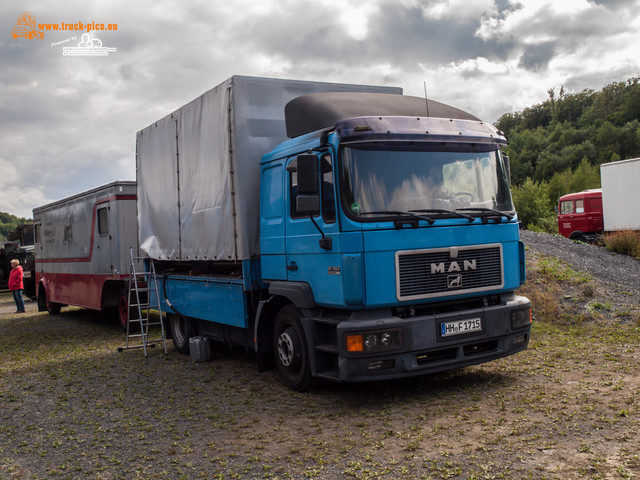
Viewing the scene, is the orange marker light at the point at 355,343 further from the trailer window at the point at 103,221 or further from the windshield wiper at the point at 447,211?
the trailer window at the point at 103,221

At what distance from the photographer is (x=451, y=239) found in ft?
20.1

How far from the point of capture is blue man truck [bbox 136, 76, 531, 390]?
231 inches

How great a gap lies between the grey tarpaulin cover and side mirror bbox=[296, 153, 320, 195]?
171 cm

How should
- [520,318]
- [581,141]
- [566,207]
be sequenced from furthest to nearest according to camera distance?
[581,141]
[566,207]
[520,318]

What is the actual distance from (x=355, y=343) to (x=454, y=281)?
1227 mm

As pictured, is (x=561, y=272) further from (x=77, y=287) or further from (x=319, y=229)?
(x=77, y=287)

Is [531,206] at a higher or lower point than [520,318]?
higher

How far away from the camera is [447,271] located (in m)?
6.16

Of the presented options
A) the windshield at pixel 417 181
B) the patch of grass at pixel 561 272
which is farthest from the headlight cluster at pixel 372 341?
the patch of grass at pixel 561 272

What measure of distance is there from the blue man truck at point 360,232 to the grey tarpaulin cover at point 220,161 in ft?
0.09

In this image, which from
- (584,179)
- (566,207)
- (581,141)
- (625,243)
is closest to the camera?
(625,243)

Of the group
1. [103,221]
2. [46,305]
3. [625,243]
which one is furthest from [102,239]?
[625,243]

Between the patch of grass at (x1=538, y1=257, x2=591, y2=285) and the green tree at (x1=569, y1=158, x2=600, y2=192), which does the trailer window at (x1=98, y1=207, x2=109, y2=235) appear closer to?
the patch of grass at (x1=538, y1=257, x2=591, y2=285)

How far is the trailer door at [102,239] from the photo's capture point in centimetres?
1375
